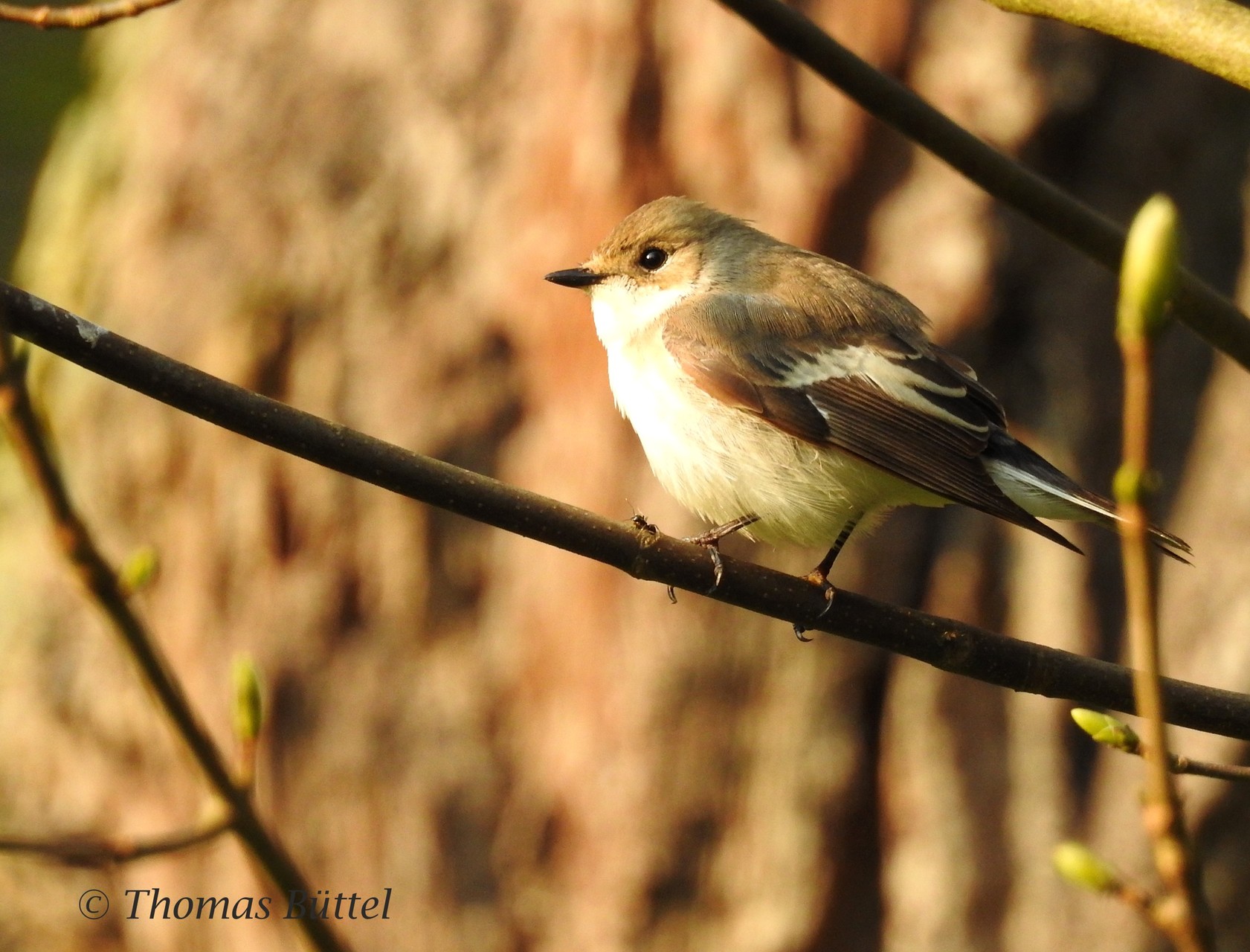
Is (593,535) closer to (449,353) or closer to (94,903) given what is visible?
(449,353)

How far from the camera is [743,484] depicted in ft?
11.6

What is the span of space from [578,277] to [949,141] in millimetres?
1531

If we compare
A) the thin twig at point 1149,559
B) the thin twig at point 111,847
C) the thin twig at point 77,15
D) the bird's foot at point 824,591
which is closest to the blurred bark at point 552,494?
the bird's foot at point 824,591

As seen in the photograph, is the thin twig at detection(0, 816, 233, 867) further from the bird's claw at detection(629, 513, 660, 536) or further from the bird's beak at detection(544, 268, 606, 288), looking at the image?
the bird's beak at detection(544, 268, 606, 288)

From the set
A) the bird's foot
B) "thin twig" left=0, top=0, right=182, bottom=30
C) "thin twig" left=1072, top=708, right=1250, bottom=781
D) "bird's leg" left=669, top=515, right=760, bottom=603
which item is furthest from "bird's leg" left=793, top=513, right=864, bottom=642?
"thin twig" left=0, top=0, right=182, bottom=30

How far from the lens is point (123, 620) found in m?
1.88

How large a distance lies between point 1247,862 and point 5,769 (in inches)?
220

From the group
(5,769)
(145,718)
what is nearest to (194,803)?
(145,718)

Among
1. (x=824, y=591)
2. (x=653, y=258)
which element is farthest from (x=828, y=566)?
(x=653, y=258)

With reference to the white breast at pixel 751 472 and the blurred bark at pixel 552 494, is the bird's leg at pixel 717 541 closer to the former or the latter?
the white breast at pixel 751 472

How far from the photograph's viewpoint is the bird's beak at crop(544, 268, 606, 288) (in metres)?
4.11

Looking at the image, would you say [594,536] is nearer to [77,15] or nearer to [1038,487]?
[77,15]

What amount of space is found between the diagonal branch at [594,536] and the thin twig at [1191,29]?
3.78 ft

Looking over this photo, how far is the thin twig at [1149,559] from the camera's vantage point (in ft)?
3.46
